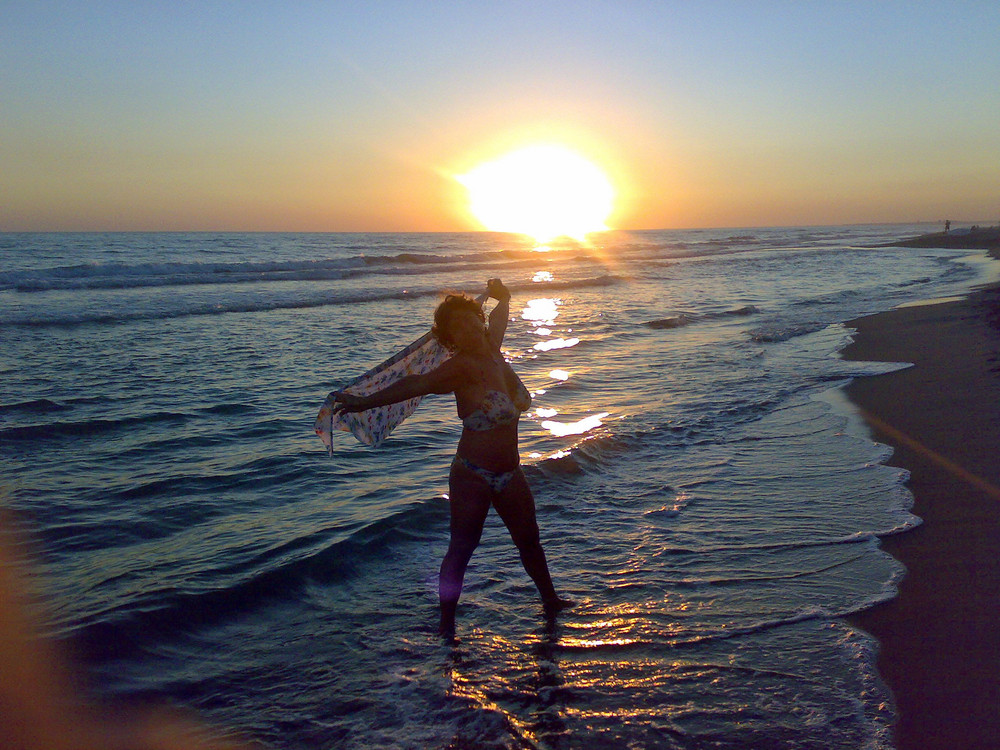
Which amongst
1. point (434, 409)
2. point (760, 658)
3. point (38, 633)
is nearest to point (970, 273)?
point (434, 409)

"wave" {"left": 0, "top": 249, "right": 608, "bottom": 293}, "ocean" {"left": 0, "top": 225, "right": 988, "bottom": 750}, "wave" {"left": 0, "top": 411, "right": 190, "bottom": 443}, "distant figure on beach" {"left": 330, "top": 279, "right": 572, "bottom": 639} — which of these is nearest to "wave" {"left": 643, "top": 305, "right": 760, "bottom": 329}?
"ocean" {"left": 0, "top": 225, "right": 988, "bottom": 750}

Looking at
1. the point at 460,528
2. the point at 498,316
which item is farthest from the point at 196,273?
the point at 460,528

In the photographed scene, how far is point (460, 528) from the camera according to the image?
14.3 ft

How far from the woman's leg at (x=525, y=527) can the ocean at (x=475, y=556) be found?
0.21 metres

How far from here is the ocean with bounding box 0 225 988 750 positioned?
3750mm

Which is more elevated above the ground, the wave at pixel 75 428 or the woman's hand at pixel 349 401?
the woman's hand at pixel 349 401

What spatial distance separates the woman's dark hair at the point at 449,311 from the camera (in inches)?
169

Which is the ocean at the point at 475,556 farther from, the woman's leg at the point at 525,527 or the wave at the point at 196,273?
the wave at the point at 196,273

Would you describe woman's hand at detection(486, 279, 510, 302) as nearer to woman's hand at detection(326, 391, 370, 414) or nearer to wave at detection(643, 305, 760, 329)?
woman's hand at detection(326, 391, 370, 414)

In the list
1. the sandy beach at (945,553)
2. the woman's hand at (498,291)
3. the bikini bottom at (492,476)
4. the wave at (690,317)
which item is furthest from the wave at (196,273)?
the bikini bottom at (492,476)

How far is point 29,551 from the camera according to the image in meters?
5.76

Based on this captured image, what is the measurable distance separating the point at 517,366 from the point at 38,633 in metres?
10.2

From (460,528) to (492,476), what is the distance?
363 millimetres

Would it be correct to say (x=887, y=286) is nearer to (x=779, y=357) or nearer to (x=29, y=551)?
(x=779, y=357)
